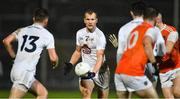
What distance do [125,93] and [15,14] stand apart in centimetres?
1196

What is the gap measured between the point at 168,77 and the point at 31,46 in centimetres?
299

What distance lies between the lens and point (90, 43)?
12312 millimetres

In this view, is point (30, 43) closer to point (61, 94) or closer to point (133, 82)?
point (133, 82)

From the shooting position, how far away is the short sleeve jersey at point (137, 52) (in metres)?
9.60

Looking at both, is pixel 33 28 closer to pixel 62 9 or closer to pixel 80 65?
pixel 80 65

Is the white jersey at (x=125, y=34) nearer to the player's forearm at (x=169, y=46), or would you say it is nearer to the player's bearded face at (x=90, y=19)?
the player's forearm at (x=169, y=46)

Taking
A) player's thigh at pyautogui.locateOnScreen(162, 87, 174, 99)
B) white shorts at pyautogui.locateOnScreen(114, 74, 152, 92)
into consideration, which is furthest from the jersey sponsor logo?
white shorts at pyautogui.locateOnScreen(114, 74, 152, 92)

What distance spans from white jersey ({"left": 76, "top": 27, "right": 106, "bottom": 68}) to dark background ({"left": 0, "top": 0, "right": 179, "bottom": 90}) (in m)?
A: 8.42

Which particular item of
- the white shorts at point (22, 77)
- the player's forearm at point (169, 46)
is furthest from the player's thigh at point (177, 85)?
the white shorts at point (22, 77)

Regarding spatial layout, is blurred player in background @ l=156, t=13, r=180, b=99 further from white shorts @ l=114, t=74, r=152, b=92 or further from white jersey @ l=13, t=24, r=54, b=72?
white shorts @ l=114, t=74, r=152, b=92

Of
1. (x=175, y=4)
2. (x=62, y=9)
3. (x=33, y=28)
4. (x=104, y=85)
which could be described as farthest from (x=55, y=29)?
(x=33, y=28)

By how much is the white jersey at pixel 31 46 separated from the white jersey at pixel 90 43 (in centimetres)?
151

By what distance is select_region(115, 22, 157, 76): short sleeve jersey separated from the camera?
9.60m

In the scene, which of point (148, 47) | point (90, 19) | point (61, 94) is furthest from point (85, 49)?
point (61, 94)
